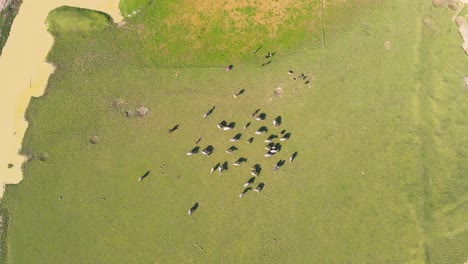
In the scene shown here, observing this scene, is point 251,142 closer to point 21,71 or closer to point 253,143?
point 253,143

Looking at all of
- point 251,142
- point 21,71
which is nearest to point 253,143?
point 251,142

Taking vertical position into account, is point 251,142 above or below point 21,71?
below

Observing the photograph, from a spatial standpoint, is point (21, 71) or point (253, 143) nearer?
point (253, 143)

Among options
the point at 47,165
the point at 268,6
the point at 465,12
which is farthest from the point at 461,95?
the point at 47,165

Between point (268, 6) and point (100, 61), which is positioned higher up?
point (268, 6)

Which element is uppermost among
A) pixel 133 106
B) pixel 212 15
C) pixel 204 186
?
pixel 212 15

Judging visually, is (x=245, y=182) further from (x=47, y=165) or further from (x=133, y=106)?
(x=47, y=165)
